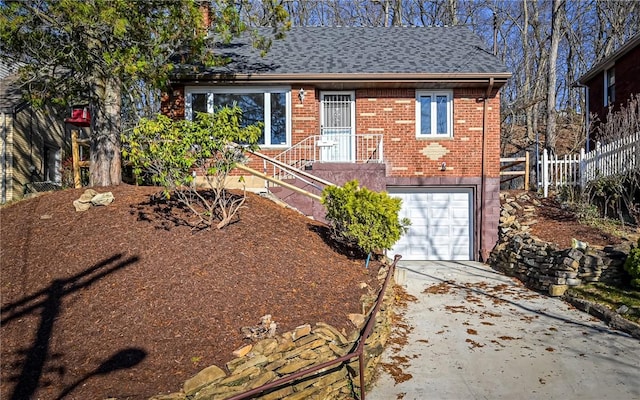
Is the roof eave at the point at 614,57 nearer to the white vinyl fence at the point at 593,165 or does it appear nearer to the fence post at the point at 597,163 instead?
the white vinyl fence at the point at 593,165

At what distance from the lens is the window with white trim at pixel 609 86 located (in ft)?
55.6

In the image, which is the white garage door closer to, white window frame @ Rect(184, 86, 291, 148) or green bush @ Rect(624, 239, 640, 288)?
white window frame @ Rect(184, 86, 291, 148)

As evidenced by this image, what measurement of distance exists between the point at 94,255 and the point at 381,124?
27.0 ft

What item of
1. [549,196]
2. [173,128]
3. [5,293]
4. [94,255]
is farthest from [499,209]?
[5,293]

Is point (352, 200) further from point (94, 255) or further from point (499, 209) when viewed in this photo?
point (499, 209)

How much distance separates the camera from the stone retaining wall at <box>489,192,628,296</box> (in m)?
8.15

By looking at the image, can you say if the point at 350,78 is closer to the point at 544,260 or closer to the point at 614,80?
the point at 544,260

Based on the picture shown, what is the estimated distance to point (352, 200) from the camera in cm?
680

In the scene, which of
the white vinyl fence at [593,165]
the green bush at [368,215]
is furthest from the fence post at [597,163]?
the green bush at [368,215]

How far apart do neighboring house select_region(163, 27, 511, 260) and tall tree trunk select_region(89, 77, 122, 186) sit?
279 centimetres

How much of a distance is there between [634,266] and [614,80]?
1253cm

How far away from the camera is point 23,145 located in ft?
45.8

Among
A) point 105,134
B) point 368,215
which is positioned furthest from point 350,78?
point 105,134

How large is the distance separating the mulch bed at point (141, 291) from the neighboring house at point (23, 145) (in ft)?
22.0
